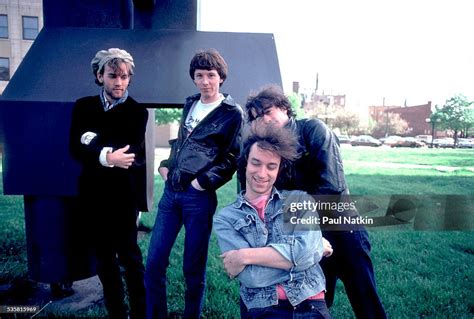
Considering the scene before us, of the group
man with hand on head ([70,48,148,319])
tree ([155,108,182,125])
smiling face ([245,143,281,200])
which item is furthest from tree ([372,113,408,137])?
tree ([155,108,182,125])

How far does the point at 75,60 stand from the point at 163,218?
3.16ft

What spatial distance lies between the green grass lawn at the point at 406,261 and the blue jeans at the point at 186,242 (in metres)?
0.37

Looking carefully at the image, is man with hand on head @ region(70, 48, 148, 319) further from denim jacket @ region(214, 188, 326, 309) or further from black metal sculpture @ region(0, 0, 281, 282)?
denim jacket @ region(214, 188, 326, 309)

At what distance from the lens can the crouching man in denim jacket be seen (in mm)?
1236

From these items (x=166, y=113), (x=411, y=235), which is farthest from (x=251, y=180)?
(x=166, y=113)

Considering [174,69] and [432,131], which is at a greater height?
[174,69]

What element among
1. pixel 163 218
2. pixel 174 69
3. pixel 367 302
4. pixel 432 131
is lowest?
pixel 367 302

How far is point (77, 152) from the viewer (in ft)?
5.36

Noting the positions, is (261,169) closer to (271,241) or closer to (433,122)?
(271,241)

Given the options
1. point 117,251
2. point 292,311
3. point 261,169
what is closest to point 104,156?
point 117,251

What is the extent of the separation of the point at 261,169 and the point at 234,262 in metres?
0.34

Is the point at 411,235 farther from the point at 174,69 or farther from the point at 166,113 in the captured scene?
the point at 166,113

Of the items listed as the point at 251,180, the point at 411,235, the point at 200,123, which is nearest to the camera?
the point at 251,180

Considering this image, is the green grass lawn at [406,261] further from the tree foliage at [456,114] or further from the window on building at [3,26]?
the window on building at [3,26]
